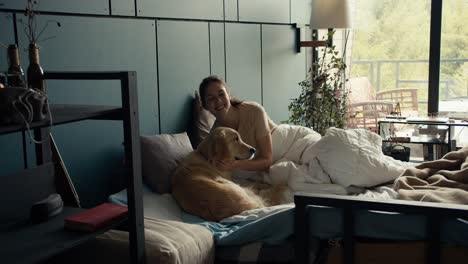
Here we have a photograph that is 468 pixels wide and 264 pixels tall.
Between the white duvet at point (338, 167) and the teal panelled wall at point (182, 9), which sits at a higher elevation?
the teal panelled wall at point (182, 9)

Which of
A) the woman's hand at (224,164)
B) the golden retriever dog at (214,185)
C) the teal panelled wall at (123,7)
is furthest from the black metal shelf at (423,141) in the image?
the teal panelled wall at (123,7)

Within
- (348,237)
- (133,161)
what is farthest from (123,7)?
(348,237)

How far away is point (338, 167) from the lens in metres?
2.39

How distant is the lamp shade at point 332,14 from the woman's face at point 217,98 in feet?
5.57

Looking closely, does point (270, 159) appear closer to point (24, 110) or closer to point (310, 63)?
point (24, 110)

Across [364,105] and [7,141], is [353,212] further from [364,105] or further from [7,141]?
[364,105]

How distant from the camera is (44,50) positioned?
2.07 m

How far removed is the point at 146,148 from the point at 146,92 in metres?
0.40

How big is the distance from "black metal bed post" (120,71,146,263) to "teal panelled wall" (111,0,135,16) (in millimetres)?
1125

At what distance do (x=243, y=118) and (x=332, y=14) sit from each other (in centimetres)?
174

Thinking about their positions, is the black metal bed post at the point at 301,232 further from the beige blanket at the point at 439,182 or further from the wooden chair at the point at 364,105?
the wooden chair at the point at 364,105

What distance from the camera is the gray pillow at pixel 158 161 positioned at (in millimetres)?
2354

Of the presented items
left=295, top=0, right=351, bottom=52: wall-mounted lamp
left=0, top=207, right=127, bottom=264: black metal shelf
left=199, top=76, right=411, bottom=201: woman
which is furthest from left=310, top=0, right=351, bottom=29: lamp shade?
left=0, top=207, right=127, bottom=264: black metal shelf

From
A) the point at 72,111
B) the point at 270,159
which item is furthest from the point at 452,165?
the point at 72,111
